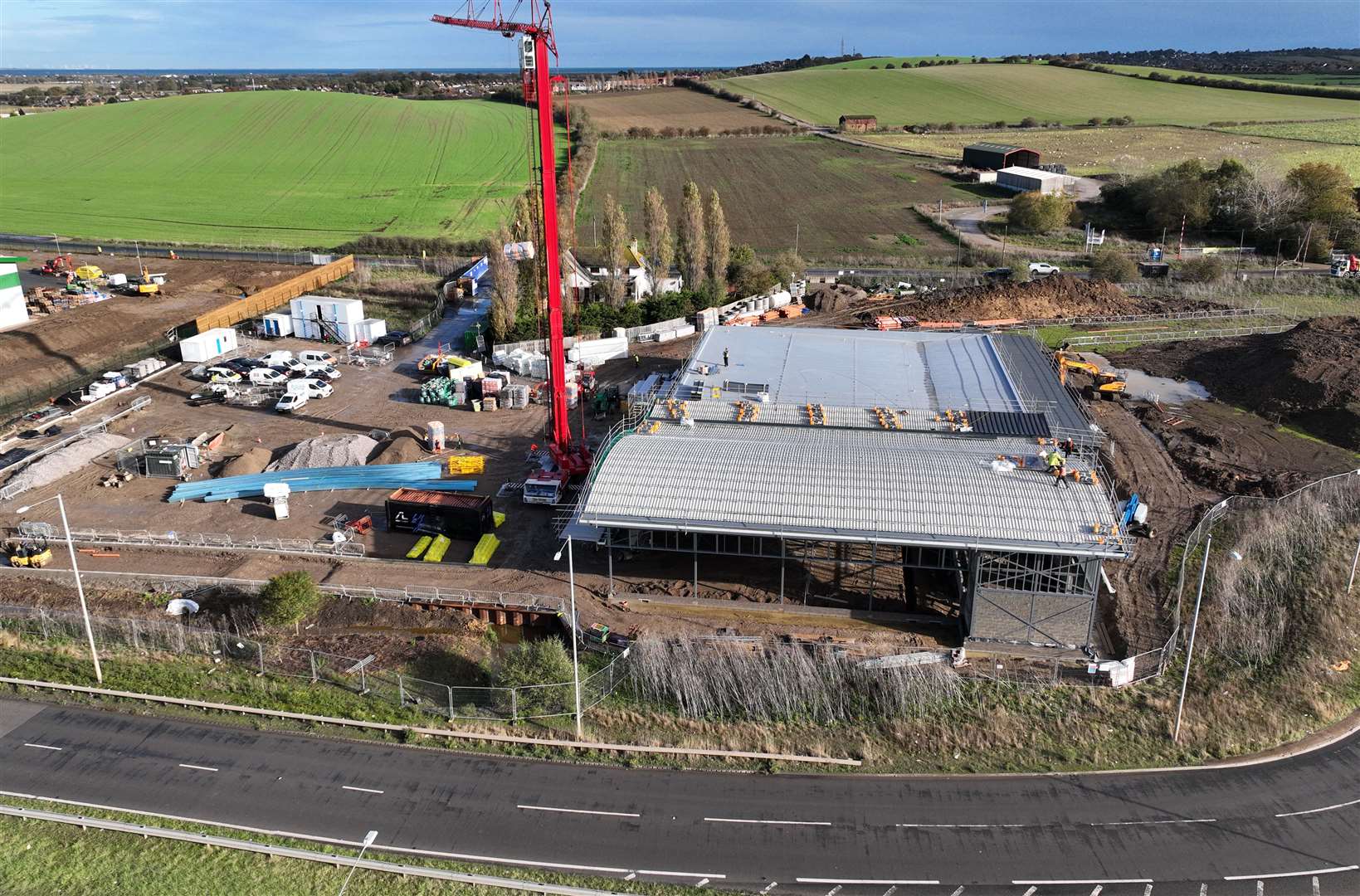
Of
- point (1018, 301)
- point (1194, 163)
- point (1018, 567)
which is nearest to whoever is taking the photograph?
point (1018, 567)

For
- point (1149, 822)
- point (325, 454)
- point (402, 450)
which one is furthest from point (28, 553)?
point (1149, 822)

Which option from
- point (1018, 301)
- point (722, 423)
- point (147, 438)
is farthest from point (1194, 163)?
point (147, 438)

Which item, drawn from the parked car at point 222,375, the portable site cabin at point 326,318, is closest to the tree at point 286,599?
the parked car at point 222,375

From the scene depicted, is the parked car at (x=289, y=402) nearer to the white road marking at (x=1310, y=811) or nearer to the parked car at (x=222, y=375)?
the parked car at (x=222, y=375)

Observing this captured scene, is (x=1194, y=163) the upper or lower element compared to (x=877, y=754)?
upper

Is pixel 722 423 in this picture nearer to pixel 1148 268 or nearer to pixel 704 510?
pixel 704 510

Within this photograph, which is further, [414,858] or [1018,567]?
[1018,567]

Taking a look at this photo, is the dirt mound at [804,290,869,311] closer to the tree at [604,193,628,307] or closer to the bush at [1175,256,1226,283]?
the tree at [604,193,628,307]

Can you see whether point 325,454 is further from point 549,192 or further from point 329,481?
point 549,192
